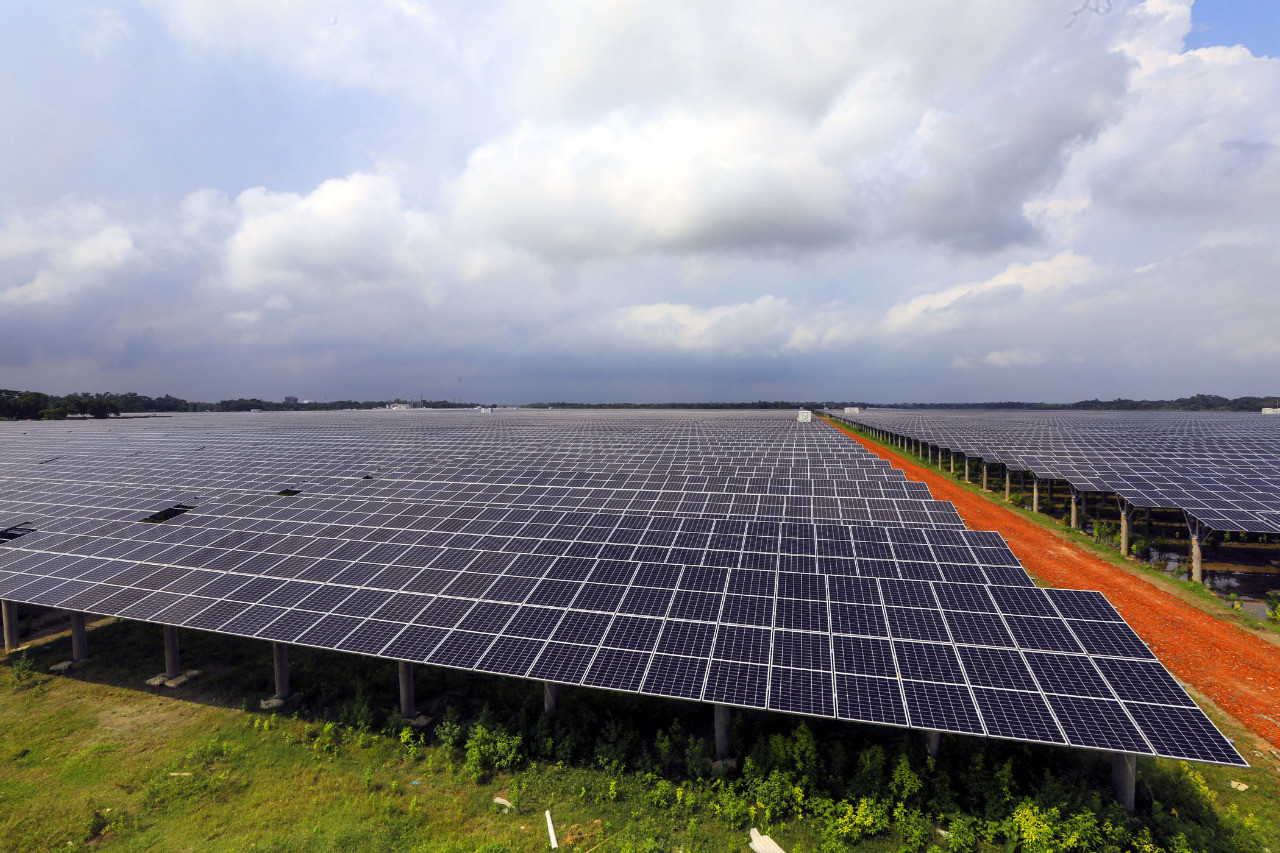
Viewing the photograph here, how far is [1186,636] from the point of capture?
18125 mm

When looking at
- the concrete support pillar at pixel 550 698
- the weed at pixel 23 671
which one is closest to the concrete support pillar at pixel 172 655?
the weed at pixel 23 671

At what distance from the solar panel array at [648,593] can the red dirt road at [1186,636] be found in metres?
6.35

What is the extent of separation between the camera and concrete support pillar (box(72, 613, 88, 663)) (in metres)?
16.6

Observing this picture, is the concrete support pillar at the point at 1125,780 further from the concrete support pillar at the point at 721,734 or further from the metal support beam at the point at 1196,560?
the metal support beam at the point at 1196,560

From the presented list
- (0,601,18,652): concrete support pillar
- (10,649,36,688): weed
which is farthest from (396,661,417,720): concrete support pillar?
(0,601,18,652): concrete support pillar

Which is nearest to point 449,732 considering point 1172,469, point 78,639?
point 78,639

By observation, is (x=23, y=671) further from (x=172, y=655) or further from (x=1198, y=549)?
(x=1198, y=549)

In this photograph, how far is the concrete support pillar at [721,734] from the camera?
445 inches

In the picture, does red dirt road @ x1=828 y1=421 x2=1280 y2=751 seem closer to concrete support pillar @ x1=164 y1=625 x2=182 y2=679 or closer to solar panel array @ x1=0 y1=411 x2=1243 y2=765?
solar panel array @ x1=0 y1=411 x2=1243 y2=765

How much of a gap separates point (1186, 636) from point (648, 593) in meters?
19.7

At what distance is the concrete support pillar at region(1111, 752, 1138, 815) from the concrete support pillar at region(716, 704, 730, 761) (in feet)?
23.7

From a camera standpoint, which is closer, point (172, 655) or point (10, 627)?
point (172, 655)

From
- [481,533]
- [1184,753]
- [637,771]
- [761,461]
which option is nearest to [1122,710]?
[1184,753]

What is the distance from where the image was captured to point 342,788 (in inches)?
439
